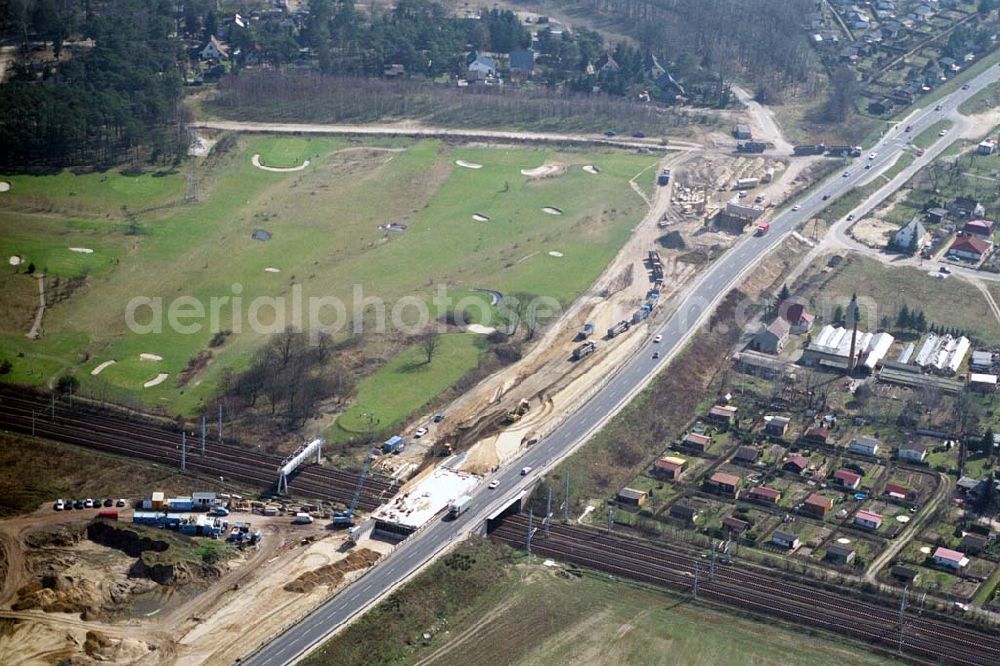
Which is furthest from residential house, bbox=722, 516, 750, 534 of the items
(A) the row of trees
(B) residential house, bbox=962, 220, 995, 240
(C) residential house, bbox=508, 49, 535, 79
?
(C) residential house, bbox=508, 49, 535, 79

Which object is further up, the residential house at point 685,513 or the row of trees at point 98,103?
the row of trees at point 98,103

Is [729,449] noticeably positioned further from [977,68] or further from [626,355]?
[977,68]

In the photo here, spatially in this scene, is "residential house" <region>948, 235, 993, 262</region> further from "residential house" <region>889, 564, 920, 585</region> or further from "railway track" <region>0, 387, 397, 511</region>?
"railway track" <region>0, 387, 397, 511</region>

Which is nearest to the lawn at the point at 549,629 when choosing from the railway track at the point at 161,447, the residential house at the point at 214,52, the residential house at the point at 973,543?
the railway track at the point at 161,447

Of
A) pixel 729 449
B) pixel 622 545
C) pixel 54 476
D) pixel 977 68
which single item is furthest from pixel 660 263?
pixel 977 68

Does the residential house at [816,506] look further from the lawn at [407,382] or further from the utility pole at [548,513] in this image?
the lawn at [407,382]

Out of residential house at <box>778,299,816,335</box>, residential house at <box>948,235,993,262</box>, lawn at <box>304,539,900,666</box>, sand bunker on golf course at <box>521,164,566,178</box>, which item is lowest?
lawn at <box>304,539,900,666</box>

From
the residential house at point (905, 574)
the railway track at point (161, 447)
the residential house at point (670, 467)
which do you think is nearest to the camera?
the residential house at point (905, 574)
